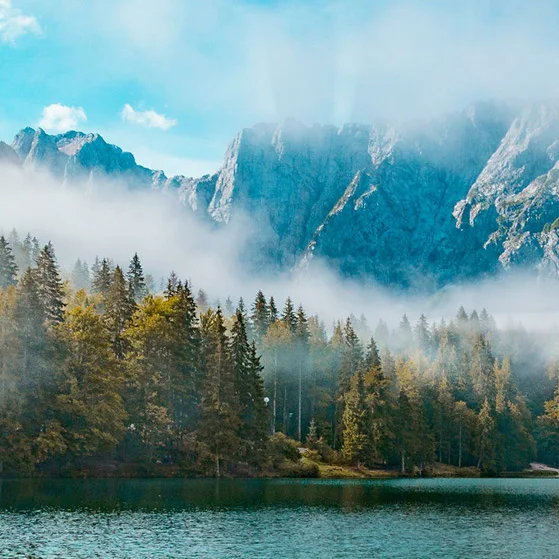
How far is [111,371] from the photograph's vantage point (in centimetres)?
9369

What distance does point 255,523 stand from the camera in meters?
54.1

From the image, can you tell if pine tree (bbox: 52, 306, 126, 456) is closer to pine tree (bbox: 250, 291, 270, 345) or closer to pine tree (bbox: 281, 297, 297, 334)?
pine tree (bbox: 281, 297, 297, 334)

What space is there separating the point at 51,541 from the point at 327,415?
4490 inches

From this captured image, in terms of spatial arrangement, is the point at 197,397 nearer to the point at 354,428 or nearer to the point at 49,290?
the point at 49,290

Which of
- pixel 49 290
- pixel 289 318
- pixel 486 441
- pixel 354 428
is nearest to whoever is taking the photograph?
pixel 49 290

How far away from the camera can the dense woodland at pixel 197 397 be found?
86.0 metres

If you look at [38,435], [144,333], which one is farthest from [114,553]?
[144,333]

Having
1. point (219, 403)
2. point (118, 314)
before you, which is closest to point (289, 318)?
point (118, 314)

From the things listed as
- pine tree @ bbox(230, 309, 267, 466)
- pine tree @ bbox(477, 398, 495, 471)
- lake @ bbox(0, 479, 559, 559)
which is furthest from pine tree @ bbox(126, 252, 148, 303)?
pine tree @ bbox(477, 398, 495, 471)

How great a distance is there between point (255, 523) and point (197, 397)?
50.5m

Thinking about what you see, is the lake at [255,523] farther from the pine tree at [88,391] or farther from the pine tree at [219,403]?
the pine tree at [219,403]

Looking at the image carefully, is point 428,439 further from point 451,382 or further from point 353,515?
point 353,515

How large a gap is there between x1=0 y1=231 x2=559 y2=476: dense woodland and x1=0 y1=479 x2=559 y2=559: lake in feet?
34.4

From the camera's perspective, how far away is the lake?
43.0 metres
